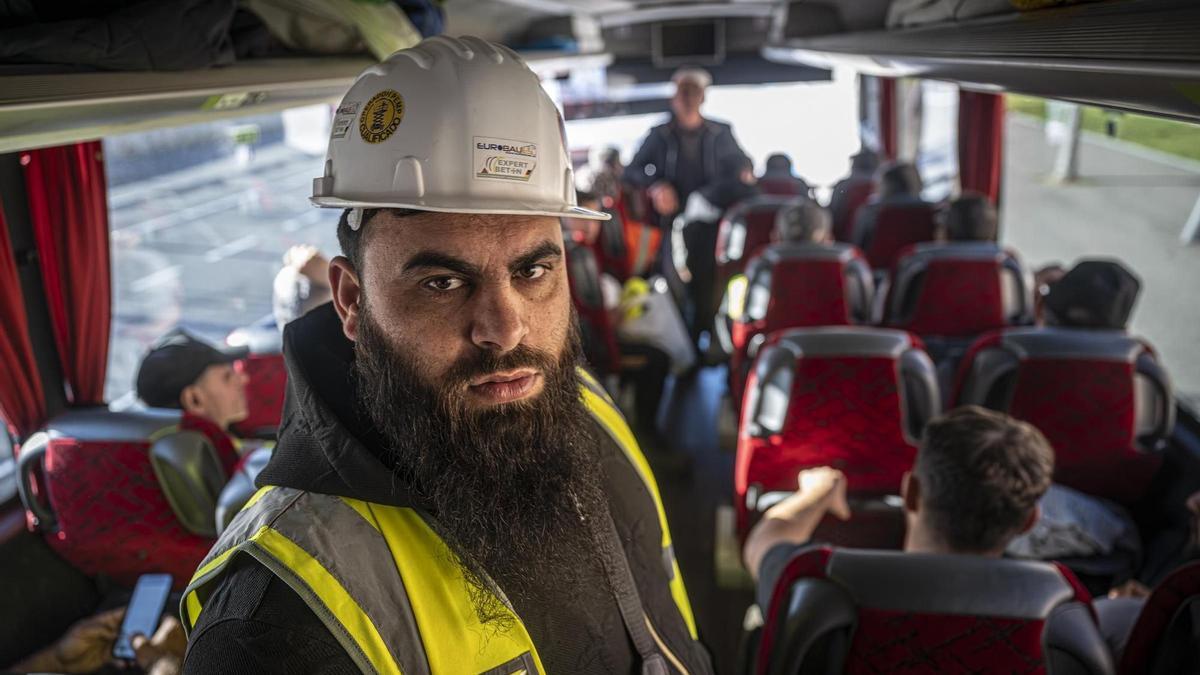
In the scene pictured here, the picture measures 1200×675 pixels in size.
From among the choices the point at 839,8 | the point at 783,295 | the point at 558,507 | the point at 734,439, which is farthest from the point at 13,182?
the point at 839,8

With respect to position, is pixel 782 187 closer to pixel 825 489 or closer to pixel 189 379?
pixel 825 489

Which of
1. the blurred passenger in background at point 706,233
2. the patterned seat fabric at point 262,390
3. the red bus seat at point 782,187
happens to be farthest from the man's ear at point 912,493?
the red bus seat at point 782,187

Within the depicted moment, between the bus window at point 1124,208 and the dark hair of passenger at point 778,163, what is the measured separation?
4.30 meters

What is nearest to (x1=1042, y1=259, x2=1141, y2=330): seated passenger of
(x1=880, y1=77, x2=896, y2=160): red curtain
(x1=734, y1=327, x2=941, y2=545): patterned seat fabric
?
(x1=734, y1=327, x2=941, y2=545): patterned seat fabric

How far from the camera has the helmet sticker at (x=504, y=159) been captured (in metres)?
1.30

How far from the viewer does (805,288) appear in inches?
169

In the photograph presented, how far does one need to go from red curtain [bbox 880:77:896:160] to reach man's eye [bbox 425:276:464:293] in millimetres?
8220

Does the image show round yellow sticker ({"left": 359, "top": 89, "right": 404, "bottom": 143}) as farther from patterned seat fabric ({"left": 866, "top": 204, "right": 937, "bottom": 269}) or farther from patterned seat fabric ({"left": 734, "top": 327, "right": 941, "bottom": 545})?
patterned seat fabric ({"left": 866, "top": 204, "right": 937, "bottom": 269})

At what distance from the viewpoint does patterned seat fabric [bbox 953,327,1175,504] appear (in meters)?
2.80

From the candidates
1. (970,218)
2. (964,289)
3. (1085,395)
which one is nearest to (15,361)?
(1085,395)

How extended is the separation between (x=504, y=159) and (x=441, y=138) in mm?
105

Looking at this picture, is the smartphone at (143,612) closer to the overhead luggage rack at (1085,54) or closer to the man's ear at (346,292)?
the man's ear at (346,292)

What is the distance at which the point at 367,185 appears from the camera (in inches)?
50.9

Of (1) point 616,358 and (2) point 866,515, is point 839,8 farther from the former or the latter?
(2) point 866,515
